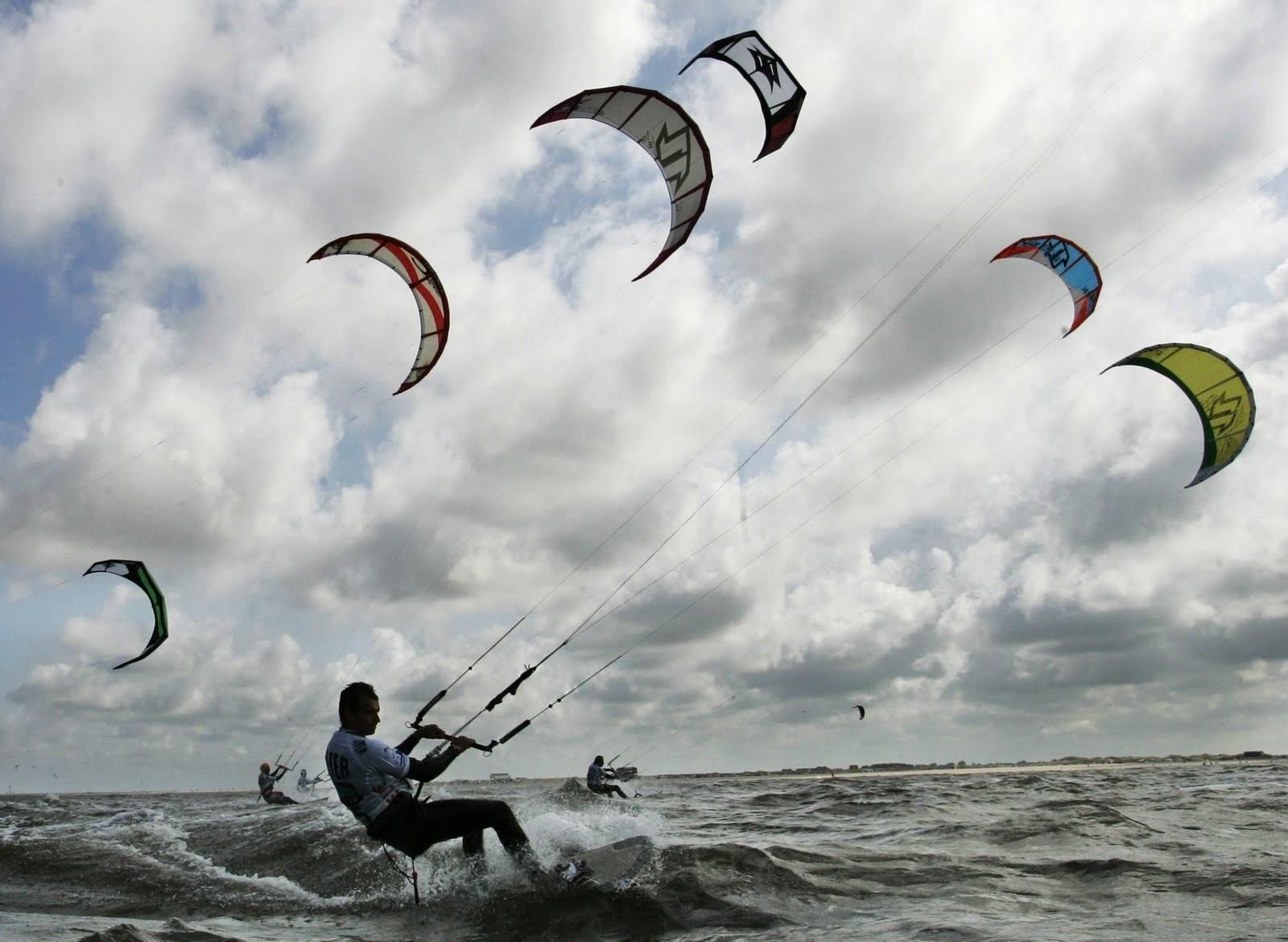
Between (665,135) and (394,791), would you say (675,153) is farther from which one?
(394,791)

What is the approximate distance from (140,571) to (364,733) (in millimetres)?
13067

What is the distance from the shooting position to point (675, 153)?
10.6 metres

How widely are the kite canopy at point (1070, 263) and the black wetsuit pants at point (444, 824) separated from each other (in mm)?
10844

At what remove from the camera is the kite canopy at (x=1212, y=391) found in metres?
13.2

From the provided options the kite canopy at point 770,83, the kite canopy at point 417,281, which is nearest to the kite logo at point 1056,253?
the kite canopy at point 770,83

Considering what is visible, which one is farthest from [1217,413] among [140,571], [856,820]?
[140,571]

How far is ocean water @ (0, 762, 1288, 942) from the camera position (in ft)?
17.0

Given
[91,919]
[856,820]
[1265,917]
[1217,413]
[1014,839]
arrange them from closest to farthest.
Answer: [1265,917], [91,919], [1014,839], [856,820], [1217,413]

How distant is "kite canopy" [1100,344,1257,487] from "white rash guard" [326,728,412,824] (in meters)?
10.7

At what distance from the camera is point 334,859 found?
Answer: 366 inches

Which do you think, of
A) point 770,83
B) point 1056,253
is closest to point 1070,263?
point 1056,253

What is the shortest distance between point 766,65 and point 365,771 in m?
7.47

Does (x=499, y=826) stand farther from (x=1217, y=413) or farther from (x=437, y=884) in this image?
(x=1217, y=413)

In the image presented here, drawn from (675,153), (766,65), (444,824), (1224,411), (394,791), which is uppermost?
(766,65)
